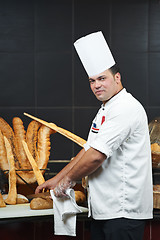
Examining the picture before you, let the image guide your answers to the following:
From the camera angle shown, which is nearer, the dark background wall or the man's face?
the man's face

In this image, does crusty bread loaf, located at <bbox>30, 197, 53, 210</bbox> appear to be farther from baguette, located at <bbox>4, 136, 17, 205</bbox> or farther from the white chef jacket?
the white chef jacket

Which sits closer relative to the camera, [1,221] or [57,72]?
[1,221]

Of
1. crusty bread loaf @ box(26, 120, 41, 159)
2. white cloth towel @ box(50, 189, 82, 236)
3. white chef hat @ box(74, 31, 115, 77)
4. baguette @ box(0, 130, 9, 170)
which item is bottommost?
white cloth towel @ box(50, 189, 82, 236)

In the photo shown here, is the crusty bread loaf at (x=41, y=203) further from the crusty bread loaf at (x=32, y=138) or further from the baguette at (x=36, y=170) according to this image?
the crusty bread loaf at (x=32, y=138)

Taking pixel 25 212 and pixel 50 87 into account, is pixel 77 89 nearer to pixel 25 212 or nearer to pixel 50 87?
pixel 50 87

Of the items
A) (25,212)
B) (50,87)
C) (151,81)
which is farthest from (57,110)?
(25,212)

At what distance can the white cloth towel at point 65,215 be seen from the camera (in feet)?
4.95

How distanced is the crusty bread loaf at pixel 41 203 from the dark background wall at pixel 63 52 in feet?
6.92

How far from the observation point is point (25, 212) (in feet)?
5.23

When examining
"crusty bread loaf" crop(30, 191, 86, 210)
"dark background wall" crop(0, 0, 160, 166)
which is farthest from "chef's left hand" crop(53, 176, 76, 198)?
"dark background wall" crop(0, 0, 160, 166)

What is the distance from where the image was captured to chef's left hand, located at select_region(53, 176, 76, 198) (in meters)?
1.46

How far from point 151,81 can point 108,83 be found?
95.7 inches

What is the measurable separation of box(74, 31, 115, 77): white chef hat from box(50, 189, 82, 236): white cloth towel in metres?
0.52

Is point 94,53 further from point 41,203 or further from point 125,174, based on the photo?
point 41,203
